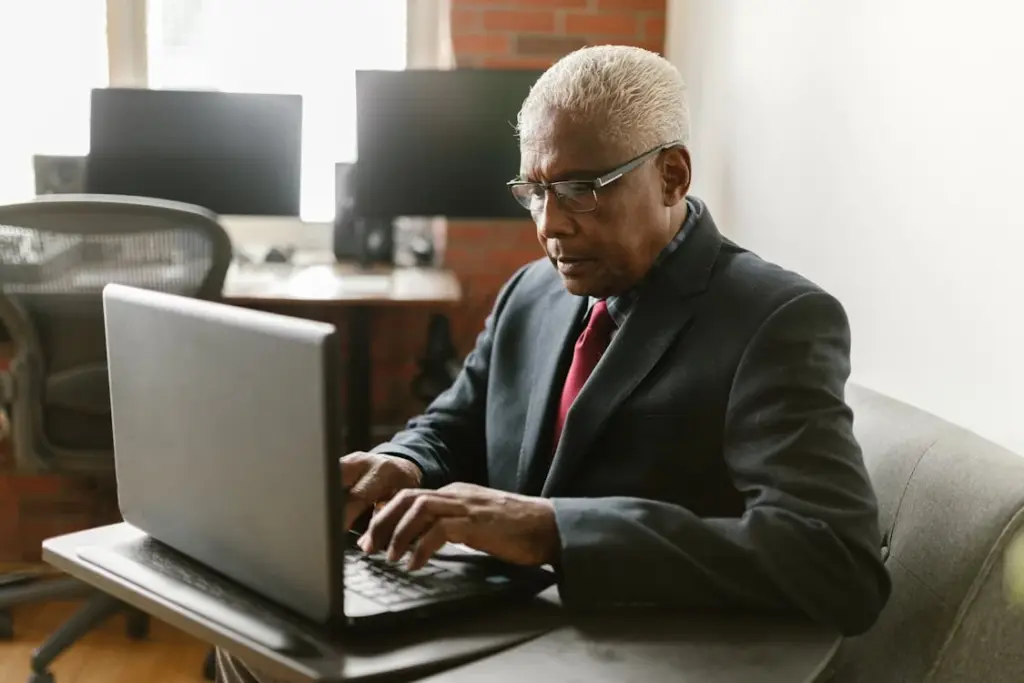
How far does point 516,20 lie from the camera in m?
2.81

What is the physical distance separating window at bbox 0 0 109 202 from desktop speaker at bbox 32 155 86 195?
11.6 inches

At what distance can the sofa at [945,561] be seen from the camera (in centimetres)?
107

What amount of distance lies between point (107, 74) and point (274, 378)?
268cm

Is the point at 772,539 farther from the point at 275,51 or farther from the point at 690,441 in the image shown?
the point at 275,51

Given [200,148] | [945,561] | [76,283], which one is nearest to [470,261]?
[200,148]

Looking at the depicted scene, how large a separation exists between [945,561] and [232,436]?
755 mm

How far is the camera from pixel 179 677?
7.87 feet

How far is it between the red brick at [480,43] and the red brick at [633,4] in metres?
0.28

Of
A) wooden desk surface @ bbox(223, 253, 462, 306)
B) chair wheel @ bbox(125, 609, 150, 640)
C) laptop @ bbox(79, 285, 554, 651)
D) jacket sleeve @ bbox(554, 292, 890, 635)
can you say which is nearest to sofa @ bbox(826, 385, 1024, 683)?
jacket sleeve @ bbox(554, 292, 890, 635)

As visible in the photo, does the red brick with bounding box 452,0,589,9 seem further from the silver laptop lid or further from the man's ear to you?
the silver laptop lid

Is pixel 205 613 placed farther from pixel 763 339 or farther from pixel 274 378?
pixel 763 339

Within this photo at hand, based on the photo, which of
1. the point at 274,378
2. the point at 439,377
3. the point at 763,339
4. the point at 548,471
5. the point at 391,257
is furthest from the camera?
the point at 391,257

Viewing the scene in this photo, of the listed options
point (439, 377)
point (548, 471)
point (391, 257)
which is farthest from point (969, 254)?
point (391, 257)

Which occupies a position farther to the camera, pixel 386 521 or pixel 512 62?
pixel 512 62
